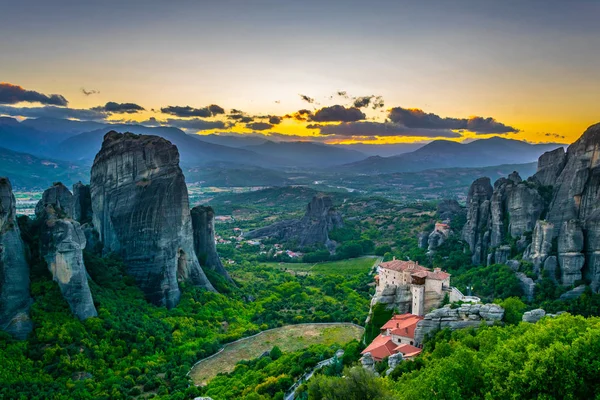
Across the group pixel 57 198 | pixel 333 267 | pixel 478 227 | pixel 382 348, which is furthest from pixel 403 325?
pixel 333 267

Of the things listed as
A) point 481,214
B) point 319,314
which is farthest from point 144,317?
point 481,214

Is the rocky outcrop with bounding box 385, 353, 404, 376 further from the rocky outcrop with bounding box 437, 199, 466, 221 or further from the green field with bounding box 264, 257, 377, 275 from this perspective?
the rocky outcrop with bounding box 437, 199, 466, 221

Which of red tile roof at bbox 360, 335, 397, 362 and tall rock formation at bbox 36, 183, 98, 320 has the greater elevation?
tall rock formation at bbox 36, 183, 98, 320

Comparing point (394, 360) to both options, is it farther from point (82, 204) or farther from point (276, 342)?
point (82, 204)

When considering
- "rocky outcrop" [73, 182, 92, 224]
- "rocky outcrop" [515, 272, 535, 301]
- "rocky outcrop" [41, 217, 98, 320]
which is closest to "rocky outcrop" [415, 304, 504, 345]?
"rocky outcrop" [515, 272, 535, 301]

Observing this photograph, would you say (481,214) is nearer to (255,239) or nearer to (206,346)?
(206,346)

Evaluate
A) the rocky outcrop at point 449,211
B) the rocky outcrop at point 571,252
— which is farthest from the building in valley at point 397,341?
the rocky outcrop at point 449,211
